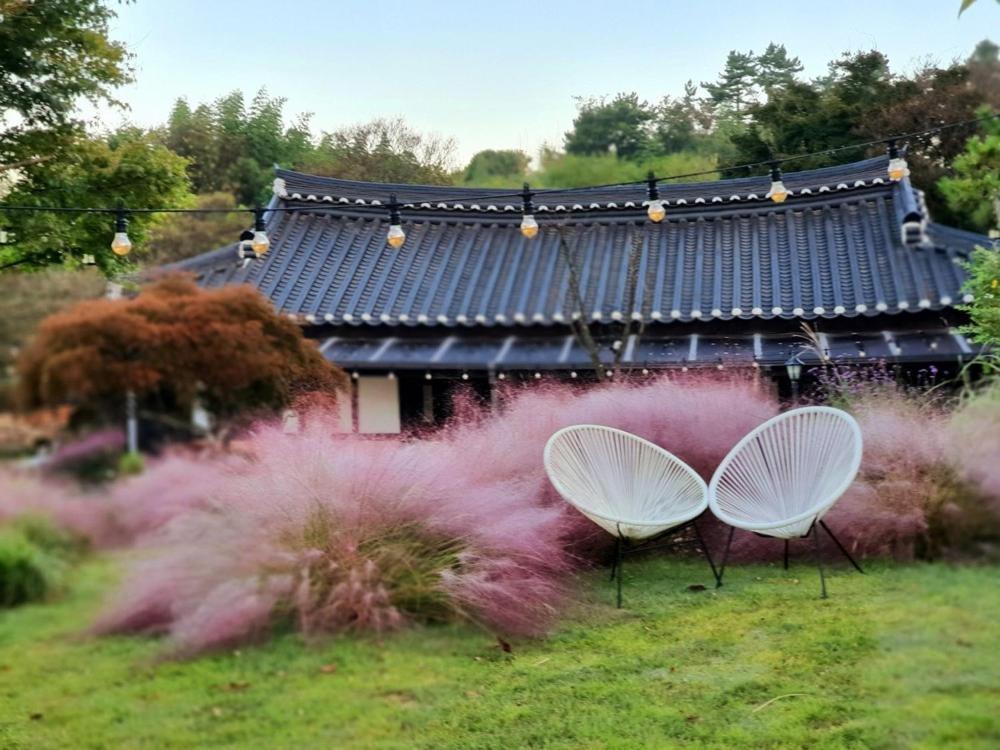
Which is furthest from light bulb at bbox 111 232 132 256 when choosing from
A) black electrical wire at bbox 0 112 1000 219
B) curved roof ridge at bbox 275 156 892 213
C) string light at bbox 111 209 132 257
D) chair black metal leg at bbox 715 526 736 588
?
chair black metal leg at bbox 715 526 736 588

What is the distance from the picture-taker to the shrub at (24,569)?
57.4 inches

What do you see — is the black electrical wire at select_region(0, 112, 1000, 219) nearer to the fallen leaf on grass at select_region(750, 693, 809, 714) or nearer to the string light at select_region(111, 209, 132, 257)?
the string light at select_region(111, 209, 132, 257)

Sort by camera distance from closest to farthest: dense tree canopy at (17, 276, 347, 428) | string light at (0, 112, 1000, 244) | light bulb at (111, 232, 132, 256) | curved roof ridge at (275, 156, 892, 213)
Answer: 1. dense tree canopy at (17, 276, 347, 428)
2. light bulb at (111, 232, 132, 256)
3. string light at (0, 112, 1000, 244)
4. curved roof ridge at (275, 156, 892, 213)

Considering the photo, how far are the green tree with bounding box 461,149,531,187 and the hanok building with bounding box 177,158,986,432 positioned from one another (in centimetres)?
4

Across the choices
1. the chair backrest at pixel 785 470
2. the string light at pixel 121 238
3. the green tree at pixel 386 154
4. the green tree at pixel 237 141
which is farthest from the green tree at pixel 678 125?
the string light at pixel 121 238

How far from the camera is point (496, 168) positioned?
2535 millimetres

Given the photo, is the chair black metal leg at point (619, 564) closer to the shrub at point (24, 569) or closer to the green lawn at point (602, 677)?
the green lawn at point (602, 677)

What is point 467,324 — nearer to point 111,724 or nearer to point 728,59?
point 728,59

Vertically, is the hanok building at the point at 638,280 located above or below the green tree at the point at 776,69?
below

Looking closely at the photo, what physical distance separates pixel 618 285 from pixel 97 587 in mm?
1779

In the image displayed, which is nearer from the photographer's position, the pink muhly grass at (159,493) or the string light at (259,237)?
the pink muhly grass at (159,493)

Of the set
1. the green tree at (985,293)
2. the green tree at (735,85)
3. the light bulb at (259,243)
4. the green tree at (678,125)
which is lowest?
the green tree at (985,293)

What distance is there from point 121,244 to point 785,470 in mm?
2047

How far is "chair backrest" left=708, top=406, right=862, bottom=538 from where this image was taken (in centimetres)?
263
